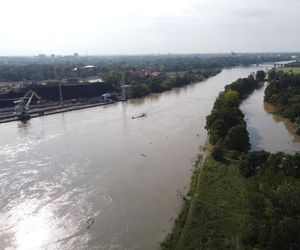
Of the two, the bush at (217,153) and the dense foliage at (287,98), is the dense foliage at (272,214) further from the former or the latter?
the dense foliage at (287,98)

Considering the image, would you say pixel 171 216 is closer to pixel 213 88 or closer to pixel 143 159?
pixel 143 159

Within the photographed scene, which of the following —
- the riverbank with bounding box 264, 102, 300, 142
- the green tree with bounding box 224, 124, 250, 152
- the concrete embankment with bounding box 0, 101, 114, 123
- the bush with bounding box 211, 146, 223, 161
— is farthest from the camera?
the concrete embankment with bounding box 0, 101, 114, 123

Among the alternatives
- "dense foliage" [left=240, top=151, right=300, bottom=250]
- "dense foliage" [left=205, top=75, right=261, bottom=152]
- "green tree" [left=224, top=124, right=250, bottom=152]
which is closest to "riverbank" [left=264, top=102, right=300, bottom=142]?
"dense foliage" [left=205, top=75, right=261, bottom=152]

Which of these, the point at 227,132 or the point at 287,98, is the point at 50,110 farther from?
the point at 287,98

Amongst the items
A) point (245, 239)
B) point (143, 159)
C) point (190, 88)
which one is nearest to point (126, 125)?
point (143, 159)

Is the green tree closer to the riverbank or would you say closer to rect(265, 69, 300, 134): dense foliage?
the riverbank

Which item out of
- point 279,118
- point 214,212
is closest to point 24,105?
point 279,118
